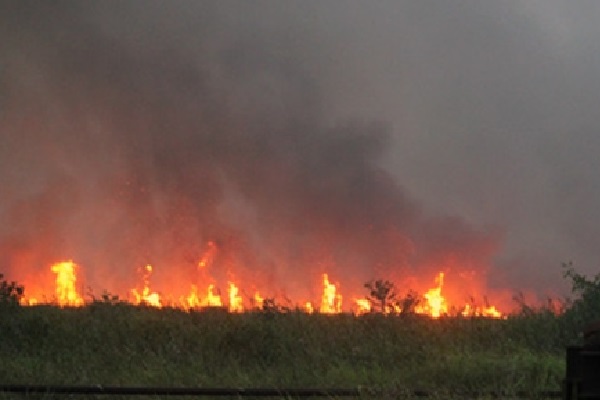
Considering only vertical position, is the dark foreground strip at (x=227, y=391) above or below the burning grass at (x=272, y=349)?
below

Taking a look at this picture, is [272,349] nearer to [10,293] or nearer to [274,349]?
[274,349]

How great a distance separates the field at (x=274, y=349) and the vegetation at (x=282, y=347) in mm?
26

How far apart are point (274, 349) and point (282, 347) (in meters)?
0.29

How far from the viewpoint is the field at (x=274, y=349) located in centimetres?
1267

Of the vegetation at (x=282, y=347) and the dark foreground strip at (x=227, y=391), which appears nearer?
the dark foreground strip at (x=227, y=391)

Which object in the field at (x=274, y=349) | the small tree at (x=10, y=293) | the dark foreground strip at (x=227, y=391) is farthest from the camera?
the small tree at (x=10, y=293)

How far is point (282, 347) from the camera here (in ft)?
51.2

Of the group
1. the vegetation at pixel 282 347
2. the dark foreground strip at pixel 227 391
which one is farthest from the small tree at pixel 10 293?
the dark foreground strip at pixel 227 391

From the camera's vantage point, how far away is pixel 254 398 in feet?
35.9

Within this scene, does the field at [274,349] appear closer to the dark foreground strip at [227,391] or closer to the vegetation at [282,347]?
the vegetation at [282,347]

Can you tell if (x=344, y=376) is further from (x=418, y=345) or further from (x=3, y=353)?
(x=3, y=353)

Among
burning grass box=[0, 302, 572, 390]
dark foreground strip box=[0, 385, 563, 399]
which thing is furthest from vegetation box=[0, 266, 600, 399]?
dark foreground strip box=[0, 385, 563, 399]

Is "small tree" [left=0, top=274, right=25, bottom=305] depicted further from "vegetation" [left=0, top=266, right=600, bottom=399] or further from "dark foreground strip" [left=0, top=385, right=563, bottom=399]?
"dark foreground strip" [left=0, top=385, right=563, bottom=399]

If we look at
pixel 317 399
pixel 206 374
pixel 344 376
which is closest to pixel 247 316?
pixel 206 374
